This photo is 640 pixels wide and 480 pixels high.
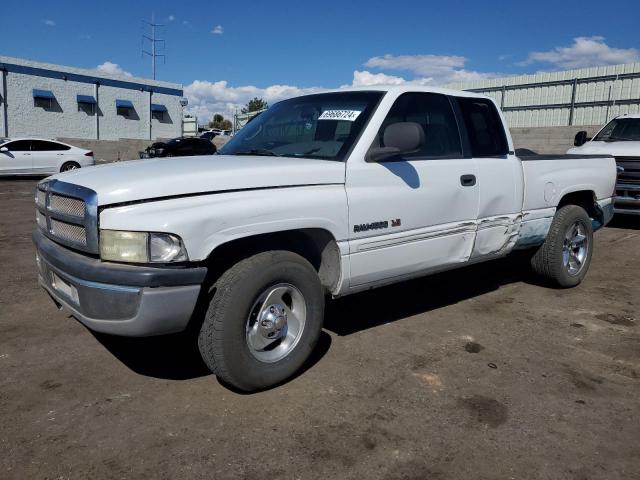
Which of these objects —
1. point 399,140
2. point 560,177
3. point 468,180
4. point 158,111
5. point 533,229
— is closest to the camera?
point 399,140

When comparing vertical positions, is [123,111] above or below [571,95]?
below

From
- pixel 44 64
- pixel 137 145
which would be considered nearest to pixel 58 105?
pixel 44 64

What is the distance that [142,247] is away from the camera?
2783 millimetres

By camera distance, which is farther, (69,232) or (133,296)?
(69,232)

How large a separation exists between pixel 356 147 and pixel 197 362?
183 centimetres

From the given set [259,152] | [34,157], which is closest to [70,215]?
[259,152]

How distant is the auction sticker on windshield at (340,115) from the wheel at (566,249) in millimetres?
2615

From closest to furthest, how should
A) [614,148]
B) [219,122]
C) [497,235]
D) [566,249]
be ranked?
1. [497,235]
2. [566,249]
3. [614,148]
4. [219,122]

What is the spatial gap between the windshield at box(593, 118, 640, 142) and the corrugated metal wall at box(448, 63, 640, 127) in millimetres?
11118

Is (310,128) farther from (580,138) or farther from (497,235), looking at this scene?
(580,138)

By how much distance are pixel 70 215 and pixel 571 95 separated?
72.4ft

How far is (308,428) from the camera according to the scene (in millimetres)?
2891

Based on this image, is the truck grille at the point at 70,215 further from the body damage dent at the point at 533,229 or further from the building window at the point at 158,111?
the building window at the point at 158,111

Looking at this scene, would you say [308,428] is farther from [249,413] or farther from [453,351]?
[453,351]
